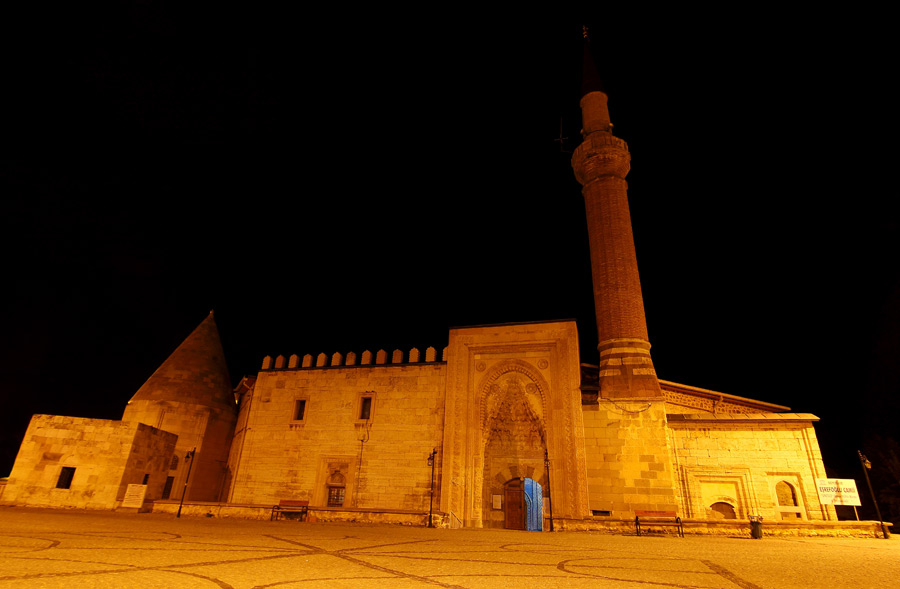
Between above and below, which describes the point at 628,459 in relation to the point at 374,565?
above

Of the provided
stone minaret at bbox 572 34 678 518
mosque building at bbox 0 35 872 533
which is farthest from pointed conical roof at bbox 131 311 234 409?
stone minaret at bbox 572 34 678 518

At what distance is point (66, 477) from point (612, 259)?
1919 cm

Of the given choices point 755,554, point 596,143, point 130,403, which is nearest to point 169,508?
point 130,403

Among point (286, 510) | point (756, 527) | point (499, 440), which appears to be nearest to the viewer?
point (756, 527)

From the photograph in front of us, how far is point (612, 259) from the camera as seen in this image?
16375 millimetres

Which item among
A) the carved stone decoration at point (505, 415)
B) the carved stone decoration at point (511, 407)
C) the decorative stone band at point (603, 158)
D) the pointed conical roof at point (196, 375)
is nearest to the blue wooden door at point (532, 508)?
the carved stone decoration at point (505, 415)

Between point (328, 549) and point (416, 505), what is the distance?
1036cm

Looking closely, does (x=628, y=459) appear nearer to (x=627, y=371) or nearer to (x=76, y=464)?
(x=627, y=371)

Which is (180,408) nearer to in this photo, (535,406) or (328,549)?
(535,406)

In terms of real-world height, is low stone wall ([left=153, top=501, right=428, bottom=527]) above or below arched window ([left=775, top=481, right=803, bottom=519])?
below

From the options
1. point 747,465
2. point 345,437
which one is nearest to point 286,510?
point 345,437

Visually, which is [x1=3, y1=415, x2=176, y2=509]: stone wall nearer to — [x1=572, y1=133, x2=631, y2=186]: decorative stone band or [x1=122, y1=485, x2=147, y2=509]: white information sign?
[x1=122, y1=485, x2=147, y2=509]: white information sign

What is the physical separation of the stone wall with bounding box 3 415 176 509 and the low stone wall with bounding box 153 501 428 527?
10.2ft

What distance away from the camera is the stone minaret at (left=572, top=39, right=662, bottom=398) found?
15.0 m
